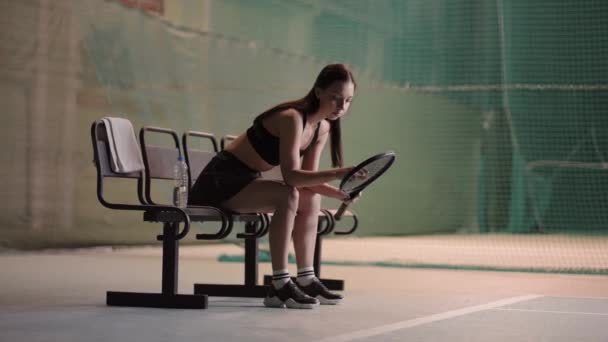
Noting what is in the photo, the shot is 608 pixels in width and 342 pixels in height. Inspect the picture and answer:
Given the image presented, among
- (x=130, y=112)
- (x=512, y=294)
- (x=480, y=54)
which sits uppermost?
(x=480, y=54)

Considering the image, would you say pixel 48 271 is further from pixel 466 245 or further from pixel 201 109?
pixel 466 245

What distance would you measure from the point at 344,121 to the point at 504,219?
10.9 ft

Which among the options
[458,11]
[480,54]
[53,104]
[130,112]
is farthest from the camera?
[480,54]

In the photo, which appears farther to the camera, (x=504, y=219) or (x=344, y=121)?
(x=504, y=219)

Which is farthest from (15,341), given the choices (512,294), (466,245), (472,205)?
(472,205)

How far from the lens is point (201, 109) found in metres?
9.23

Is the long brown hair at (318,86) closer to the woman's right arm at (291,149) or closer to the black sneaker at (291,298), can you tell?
the woman's right arm at (291,149)

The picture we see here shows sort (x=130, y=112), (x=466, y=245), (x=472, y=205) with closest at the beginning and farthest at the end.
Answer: (x=130, y=112) → (x=466, y=245) → (x=472, y=205)

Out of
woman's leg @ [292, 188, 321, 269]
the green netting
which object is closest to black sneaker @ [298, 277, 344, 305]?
woman's leg @ [292, 188, 321, 269]

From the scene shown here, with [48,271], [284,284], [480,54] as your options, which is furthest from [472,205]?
[284,284]

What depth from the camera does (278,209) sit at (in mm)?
4336

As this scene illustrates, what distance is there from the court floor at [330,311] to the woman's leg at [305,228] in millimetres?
242

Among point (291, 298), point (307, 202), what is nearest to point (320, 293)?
point (291, 298)

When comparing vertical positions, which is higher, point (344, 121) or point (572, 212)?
point (344, 121)
